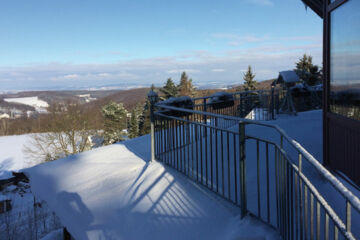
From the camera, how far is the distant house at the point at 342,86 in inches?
129

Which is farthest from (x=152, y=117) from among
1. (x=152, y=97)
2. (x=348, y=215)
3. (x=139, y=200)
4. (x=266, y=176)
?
(x=348, y=215)

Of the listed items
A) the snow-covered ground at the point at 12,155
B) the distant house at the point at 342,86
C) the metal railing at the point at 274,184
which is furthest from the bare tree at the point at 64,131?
the distant house at the point at 342,86

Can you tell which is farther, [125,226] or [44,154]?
[44,154]

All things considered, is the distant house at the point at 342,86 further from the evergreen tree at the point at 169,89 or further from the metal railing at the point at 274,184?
the evergreen tree at the point at 169,89

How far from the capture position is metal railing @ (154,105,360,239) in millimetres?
1354

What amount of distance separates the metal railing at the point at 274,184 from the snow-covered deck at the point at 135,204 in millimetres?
205

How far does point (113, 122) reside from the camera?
35.4 meters

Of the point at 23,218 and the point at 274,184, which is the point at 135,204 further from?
the point at 23,218

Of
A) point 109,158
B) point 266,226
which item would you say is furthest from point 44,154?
point 266,226

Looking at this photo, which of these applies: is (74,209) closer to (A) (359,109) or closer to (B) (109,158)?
(B) (109,158)

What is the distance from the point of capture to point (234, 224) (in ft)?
8.85

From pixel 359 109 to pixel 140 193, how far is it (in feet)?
9.92

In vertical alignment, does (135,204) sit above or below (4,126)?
above

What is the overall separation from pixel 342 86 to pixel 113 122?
33.8 meters
